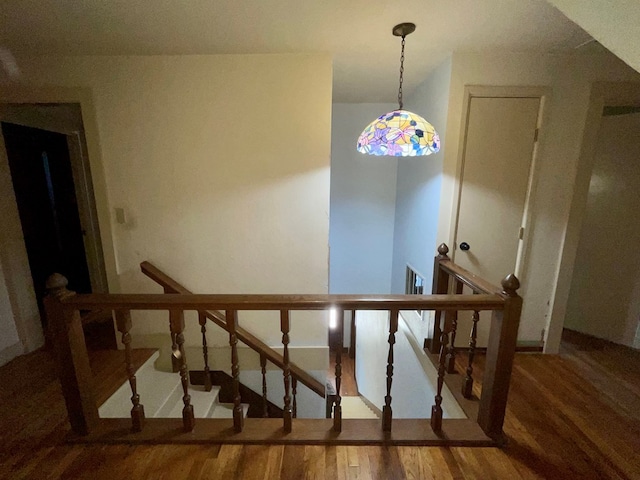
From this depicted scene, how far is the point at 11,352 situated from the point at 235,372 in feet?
7.10

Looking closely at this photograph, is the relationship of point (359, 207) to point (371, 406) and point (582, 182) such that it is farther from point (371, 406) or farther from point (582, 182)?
point (371, 406)

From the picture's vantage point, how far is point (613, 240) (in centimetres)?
236

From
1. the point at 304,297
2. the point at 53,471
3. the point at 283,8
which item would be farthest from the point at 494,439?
the point at 283,8

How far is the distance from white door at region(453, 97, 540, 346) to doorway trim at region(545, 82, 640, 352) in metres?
0.34

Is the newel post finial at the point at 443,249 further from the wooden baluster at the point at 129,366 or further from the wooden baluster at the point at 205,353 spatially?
the wooden baluster at the point at 129,366

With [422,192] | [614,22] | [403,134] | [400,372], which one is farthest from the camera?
[400,372]

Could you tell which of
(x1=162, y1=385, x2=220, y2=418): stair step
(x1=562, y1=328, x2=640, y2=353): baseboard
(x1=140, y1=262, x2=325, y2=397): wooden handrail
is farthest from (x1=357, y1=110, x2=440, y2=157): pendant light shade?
(x1=562, y1=328, x2=640, y2=353): baseboard

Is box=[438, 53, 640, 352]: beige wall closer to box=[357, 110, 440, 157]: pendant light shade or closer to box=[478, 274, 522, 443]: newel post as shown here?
box=[357, 110, 440, 157]: pendant light shade

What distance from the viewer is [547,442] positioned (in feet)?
4.41

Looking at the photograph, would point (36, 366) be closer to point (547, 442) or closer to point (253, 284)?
Answer: point (253, 284)

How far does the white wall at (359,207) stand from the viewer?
3436 millimetres

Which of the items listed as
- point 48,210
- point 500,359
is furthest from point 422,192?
point 48,210

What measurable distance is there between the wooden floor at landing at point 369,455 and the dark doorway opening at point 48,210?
108 centimetres

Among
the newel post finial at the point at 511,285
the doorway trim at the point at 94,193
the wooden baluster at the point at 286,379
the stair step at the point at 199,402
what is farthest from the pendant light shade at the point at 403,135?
the stair step at the point at 199,402
